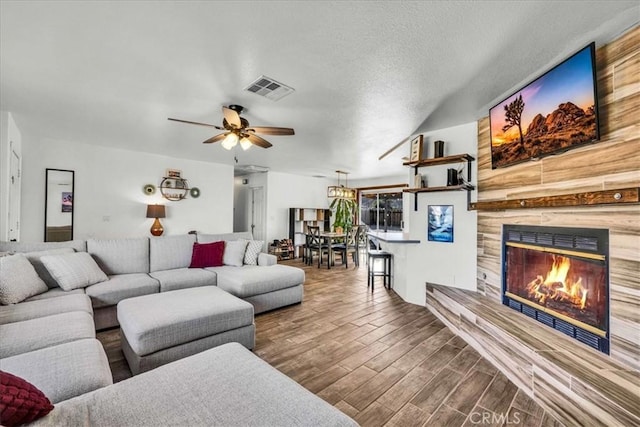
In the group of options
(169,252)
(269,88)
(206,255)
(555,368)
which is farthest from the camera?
(206,255)

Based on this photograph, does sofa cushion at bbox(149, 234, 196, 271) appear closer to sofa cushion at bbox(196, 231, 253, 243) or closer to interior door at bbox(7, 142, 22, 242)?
sofa cushion at bbox(196, 231, 253, 243)

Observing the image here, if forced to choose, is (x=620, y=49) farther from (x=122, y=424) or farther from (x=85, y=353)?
(x=85, y=353)

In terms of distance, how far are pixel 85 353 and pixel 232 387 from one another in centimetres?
96

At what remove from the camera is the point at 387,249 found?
5160 millimetres

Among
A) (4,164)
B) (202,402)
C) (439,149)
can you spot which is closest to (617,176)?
(439,149)

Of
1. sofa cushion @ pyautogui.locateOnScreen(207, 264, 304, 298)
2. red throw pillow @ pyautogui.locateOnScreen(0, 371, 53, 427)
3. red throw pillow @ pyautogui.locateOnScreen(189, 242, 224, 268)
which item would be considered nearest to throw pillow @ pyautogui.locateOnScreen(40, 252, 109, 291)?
red throw pillow @ pyautogui.locateOnScreen(189, 242, 224, 268)

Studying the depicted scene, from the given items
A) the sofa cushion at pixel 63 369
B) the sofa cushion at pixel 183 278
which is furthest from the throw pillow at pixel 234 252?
the sofa cushion at pixel 63 369

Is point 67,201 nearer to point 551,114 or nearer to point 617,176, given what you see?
point 551,114

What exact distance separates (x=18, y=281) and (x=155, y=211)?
3.00m

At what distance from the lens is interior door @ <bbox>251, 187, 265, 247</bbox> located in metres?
7.95

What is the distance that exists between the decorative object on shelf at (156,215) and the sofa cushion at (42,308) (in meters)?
2.97

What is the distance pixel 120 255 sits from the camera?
3539mm

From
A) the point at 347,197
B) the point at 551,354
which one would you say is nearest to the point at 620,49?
the point at 551,354

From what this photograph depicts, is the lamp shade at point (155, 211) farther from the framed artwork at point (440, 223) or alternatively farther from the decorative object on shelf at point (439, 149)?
the decorative object on shelf at point (439, 149)
